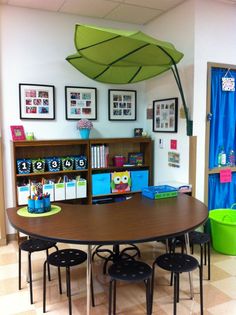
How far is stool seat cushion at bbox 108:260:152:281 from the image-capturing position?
2.10m

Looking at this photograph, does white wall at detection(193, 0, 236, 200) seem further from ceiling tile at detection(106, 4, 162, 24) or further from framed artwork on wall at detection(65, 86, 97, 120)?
framed artwork on wall at detection(65, 86, 97, 120)

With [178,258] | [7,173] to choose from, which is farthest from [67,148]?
[178,258]

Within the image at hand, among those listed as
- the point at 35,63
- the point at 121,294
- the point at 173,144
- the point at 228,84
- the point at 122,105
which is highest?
the point at 35,63

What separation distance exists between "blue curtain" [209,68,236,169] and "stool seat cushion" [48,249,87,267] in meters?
2.11

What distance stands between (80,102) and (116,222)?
7.72 ft

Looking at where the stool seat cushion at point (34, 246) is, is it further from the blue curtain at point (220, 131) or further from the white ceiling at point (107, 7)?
the white ceiling at point (107, 7)

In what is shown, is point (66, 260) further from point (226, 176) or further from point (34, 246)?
point (226, 176)

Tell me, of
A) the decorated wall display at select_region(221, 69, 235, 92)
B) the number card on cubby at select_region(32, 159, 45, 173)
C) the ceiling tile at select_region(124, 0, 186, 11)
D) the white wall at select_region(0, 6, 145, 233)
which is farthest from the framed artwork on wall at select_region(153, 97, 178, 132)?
the number card on cubby at select_region(32, 159, 45, 173)

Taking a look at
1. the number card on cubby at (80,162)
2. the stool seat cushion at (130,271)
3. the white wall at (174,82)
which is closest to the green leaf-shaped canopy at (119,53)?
the white wall at (174,82)

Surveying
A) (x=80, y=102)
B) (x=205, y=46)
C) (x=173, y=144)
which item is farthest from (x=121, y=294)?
(x=205, y=46)

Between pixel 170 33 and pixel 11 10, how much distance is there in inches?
79.2

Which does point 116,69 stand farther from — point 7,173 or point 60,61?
point 7,173

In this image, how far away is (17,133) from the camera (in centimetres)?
386

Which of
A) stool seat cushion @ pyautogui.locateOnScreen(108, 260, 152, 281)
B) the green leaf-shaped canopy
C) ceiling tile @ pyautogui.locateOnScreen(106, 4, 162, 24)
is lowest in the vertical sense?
stool seat cushion @ pyautogui.locateOnScreen(108, 260, 152, 281)
